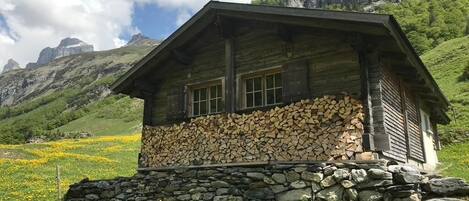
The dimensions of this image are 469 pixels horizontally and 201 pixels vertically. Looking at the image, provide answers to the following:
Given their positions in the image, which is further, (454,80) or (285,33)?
(454,80)

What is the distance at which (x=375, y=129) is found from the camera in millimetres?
12492

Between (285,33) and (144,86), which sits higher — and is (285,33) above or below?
above

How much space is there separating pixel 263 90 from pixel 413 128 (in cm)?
703

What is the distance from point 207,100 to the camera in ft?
53.7

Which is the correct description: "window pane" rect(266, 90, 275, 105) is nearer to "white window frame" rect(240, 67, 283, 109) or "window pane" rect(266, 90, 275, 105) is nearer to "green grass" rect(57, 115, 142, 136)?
"white window frame" rect(240, 67, 283, 109)

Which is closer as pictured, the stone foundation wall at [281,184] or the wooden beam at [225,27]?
the stone foundation wall at [281,184]

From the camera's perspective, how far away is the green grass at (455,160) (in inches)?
726

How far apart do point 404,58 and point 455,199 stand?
16.4 feet

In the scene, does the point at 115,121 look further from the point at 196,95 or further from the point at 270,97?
the point at 270,97

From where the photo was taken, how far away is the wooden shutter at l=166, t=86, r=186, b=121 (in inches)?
652

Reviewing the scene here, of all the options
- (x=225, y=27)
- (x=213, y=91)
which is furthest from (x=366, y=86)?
(x=213, y=91)

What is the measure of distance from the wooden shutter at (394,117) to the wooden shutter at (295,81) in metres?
2.31

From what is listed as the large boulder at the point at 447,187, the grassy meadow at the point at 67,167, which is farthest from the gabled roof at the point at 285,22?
the grassy meadow at the point at 67,167

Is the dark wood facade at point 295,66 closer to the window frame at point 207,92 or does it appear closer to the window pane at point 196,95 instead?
the window frame at point 207,92
